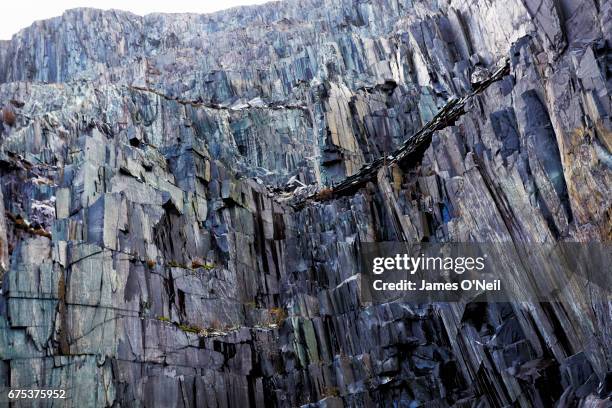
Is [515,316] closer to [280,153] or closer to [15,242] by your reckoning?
[15,242]

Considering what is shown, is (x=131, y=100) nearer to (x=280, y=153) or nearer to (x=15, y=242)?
(x=280, y=153)

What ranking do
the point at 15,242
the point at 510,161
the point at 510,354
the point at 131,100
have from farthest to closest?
the point at 131,100 → the point at 15,242 → the point at 510,161 → the point at 510,354

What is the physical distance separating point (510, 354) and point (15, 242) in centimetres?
2961

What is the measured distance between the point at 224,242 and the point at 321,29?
5032 centimetres

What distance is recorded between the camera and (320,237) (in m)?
46.9

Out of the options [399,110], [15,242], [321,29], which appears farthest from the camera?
[321,29]

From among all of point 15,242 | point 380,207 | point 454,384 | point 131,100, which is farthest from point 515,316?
point 131,100

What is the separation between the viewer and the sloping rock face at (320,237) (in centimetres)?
2862

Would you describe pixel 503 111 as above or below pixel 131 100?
below

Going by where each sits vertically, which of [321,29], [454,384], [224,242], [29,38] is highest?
[29,38]

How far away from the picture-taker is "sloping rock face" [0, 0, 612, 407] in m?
28.6

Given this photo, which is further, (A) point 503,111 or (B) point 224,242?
(B) point 224,242

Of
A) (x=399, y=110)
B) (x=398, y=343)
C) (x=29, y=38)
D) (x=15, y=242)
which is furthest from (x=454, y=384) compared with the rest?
(x=29, y=38)

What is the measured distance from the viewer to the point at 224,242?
145 feet
